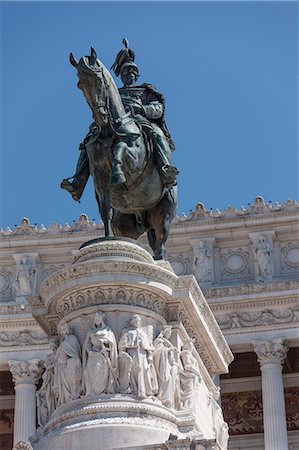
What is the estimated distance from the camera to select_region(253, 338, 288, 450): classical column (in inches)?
1687

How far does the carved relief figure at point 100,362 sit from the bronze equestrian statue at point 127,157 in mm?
2053

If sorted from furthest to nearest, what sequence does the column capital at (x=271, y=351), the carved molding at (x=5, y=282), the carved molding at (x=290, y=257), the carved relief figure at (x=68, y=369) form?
the carved molding at (x=5, y=282), the carved molding at (x=290, y=257), the column capital at (x=271, y=351), the carved relief figure at (x=68, y=369)

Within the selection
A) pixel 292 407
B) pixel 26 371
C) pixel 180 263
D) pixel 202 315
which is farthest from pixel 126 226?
pixel 292 407

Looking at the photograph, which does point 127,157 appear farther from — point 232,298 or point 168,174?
point 232,298

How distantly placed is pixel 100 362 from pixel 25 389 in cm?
3035

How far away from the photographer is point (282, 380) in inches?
1794

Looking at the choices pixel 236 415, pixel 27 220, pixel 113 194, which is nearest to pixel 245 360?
pixel 236 415

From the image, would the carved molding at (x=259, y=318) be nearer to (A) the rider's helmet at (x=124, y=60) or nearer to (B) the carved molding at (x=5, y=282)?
(B) the carved molding at (x=5, y=282)

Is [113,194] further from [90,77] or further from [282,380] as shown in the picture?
[282,380]

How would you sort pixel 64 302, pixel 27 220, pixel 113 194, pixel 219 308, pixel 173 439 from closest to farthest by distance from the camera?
pixel 173 439, pixel 64 302, pixel 113 194, pixel 219 308, pixel 27 220

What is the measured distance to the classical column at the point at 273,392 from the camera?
42844 millimetres

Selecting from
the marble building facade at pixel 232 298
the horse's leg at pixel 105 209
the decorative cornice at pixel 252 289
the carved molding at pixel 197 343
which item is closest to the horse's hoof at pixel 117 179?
the horse's leg at pixel 105 209

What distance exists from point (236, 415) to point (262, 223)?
6632 mm

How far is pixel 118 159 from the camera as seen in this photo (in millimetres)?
16672
